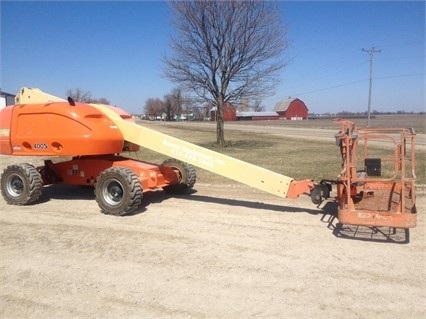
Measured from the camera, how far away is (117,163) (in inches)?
304

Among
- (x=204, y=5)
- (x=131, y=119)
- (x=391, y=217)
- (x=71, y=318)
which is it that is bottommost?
(x=71, y=318)

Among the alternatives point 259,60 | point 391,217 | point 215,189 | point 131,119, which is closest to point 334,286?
point 391,217

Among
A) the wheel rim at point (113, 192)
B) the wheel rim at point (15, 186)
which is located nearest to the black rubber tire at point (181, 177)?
the wheel rim at point (113, 192)

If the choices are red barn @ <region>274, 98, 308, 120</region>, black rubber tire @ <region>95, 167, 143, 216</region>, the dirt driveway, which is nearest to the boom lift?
black rubber tire @ <region>95, 167, 143, 216</region>

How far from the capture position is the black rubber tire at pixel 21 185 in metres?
7.59

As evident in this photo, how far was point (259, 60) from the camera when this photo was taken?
20.6 metres

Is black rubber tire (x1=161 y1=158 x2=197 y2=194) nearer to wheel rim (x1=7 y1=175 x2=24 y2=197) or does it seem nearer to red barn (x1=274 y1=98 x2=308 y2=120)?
wheel rim (x1=7 y1=175 x2=24 y2=197)

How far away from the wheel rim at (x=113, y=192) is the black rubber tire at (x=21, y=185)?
1622 millimetres

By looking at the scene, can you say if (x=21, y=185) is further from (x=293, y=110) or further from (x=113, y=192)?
(x=293, y=110)

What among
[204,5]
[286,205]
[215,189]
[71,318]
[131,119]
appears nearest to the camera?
[71,318]

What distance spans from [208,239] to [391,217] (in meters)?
2.53

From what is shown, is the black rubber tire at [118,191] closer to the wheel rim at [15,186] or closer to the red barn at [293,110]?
the wheel rim at [15,186]

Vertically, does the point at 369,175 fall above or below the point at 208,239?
above

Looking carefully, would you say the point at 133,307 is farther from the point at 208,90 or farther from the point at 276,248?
the point at 208,90
